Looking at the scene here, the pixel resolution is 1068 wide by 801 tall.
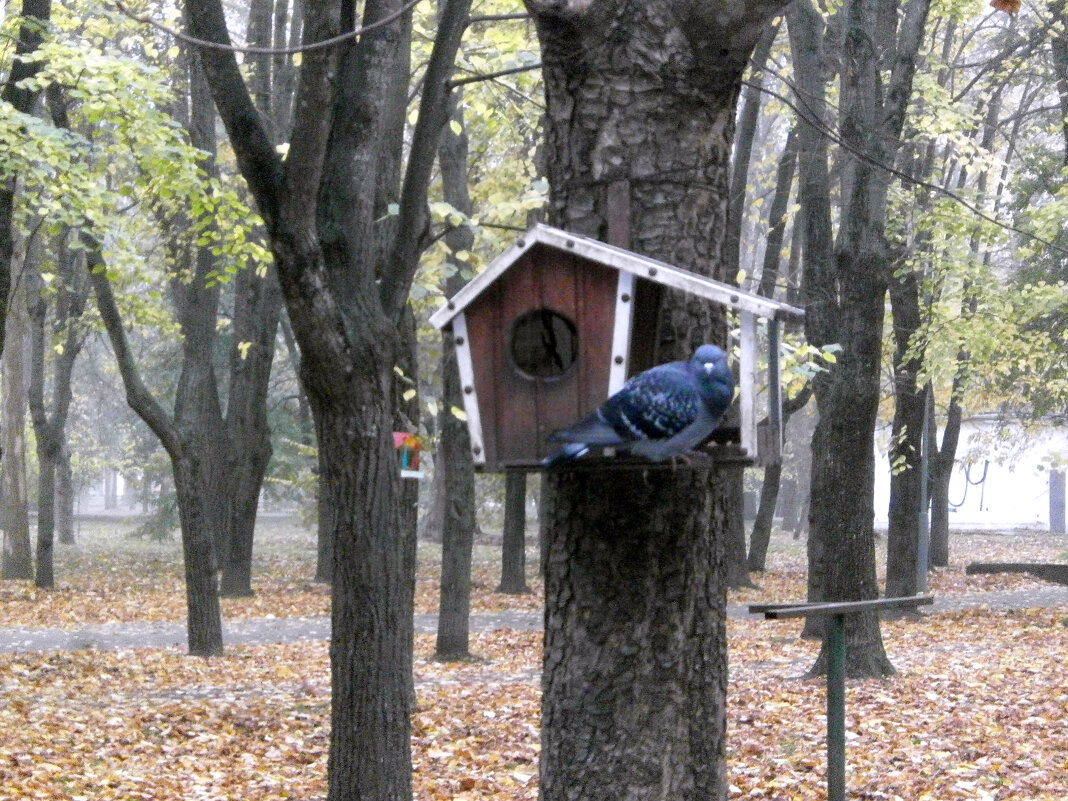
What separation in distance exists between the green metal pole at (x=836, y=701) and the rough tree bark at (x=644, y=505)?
666 mm

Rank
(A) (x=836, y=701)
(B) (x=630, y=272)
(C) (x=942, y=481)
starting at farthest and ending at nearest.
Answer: (C) (x=942, y=481), (A) (x=836, y=701), (B) (x=630, y=272)

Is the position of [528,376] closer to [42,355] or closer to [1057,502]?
[42,355]

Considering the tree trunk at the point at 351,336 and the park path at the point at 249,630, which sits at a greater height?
the tree trunk at the point at 351,336

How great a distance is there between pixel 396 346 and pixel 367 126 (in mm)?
1190

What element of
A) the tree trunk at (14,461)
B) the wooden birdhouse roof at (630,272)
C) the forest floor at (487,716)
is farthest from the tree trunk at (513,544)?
the wooden birdhouse roof at (630,272)

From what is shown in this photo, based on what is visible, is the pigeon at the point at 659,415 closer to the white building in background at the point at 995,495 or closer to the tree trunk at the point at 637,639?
the tree trunk at the point at 637,639

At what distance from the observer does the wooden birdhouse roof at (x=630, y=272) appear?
377 centimetres

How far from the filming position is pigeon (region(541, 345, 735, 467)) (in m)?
3.59

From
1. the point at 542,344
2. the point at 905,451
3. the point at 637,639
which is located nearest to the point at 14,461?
the point at 905,451

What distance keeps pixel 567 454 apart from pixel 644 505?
465 mm

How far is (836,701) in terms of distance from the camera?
4.69 m

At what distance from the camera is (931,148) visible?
2098cm

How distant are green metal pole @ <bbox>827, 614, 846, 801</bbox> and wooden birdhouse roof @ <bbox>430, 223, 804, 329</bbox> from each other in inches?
54.2

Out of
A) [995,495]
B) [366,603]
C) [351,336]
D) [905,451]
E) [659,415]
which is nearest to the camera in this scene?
[659,415]
